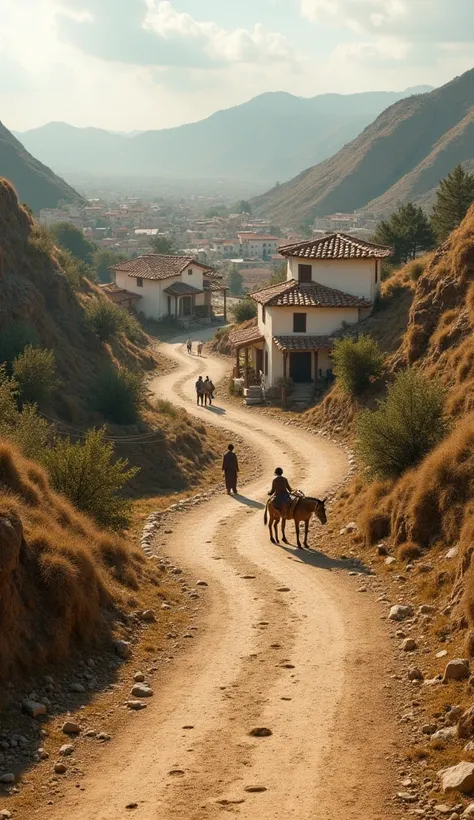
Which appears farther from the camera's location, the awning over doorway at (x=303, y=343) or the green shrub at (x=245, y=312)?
the green shrub at (x=245, y=312)

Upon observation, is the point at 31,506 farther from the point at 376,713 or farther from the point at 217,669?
the point at 376,713

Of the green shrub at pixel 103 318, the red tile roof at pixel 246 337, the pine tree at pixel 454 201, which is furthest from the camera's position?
the pine tree at pixel 454 201

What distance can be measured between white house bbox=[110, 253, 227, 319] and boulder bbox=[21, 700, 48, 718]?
226ft

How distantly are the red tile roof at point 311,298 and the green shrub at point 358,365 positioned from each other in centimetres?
882

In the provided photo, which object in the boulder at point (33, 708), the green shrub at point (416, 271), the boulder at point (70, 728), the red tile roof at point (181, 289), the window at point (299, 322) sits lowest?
the boulder at point (70, 728)

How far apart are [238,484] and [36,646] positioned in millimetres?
18796

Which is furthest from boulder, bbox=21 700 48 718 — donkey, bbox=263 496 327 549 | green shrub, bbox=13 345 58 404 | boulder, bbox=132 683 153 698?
green shrub, bbox=13 345 58 404

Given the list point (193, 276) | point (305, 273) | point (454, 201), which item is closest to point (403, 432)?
point (305, 273)

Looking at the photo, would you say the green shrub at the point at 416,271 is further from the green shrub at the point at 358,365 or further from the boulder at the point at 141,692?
the boulder at the point at 141,692

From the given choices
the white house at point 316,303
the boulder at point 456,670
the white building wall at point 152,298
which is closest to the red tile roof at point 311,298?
the white house at point 316,303

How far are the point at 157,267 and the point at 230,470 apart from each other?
181 feet

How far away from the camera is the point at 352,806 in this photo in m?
11.2

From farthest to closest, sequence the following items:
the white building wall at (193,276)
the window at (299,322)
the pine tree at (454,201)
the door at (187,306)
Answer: the door at (187,306) → the white building wall at (193,276) → the pine tree at (454,201) → the window at (299,322)

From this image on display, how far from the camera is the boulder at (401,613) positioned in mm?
17531
